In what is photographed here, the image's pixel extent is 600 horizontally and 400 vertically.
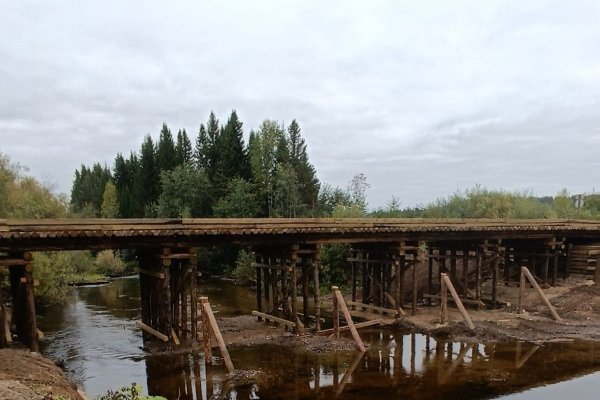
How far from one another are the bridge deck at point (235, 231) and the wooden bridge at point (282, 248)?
0.03 metres

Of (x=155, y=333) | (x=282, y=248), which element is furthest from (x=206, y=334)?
(x=282, y=248)

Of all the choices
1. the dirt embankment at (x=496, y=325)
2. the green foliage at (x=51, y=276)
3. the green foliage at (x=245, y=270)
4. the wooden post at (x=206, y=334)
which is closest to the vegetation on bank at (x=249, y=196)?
the green foliage at (x=245, y=270)

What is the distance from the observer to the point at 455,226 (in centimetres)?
1917

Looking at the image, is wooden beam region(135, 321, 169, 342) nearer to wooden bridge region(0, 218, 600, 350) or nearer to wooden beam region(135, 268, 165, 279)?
wooden bridge region(0, 218, 600, 350)

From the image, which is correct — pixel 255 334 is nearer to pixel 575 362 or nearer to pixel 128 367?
pixel 128 367

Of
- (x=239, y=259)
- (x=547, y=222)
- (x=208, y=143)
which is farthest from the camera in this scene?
(x=208, y=143)

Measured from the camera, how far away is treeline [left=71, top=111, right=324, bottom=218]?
136 ft

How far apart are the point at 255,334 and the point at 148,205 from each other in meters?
42.0

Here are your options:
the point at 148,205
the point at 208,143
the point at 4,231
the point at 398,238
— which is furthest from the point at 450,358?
the point at 148,205

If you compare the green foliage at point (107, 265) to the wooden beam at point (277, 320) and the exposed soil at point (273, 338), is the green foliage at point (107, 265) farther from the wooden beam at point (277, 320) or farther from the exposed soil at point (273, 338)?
the wooden beam at point (277, 320)

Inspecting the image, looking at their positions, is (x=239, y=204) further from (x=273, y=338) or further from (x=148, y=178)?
(x=273, y=338)

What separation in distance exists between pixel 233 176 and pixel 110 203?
24.8m

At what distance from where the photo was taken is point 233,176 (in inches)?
1804

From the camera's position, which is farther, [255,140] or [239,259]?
[255,140]
